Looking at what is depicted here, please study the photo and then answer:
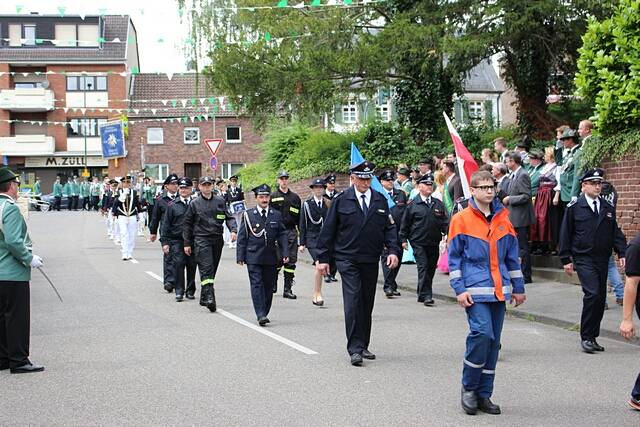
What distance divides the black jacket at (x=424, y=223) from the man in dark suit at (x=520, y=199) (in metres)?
1.36

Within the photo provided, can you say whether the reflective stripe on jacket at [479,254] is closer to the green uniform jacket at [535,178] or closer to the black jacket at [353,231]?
the black jacket at [353,231]

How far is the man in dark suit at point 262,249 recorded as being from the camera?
11672 mm

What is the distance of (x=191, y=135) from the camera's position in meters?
63.5

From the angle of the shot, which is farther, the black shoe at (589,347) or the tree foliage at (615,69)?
the tree foliage at (615,69)

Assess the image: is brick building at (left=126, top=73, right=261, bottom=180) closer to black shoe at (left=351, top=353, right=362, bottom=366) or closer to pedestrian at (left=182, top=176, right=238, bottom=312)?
pedestrian at (left=182, top=176, right=238, bottom=312)

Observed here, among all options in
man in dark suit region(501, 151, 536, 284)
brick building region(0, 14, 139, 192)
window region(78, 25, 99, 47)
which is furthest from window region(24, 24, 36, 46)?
man in dark suit region(501, 151, 536, 284)

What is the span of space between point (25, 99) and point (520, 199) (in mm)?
53173

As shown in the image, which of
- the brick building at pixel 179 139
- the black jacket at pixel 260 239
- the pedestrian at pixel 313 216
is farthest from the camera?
the brick building at pixel 179 139

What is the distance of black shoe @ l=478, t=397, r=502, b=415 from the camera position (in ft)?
22.4

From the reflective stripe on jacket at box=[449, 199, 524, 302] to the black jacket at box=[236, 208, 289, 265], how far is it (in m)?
5.12

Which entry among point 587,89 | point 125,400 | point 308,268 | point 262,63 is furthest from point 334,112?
point 125,400

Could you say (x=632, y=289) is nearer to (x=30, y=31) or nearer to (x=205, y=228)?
(x=205, y=228)

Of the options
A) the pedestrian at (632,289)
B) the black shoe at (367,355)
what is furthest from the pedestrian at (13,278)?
the pedestrian at (632,289)

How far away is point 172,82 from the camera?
→ 65.1m
